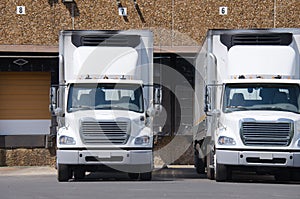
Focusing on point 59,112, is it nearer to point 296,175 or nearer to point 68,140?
point 68,140

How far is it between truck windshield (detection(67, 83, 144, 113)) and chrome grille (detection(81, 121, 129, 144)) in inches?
20.4

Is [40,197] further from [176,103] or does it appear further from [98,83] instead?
[176,103]

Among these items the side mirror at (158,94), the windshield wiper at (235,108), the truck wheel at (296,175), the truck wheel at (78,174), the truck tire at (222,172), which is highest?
the side mirror at (158,94)

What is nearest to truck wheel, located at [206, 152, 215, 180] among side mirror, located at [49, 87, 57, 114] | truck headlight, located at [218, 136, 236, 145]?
truck headlight, located at [218, 136, 236, 145]

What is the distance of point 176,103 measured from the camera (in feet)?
98.6

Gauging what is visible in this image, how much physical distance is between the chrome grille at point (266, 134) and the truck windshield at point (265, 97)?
1.91 feet

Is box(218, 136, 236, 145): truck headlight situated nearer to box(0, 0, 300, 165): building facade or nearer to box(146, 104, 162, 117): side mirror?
box(146, 104, 162, 117): side mirror

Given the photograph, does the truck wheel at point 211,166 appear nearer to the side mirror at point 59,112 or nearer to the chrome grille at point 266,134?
the chrome grille at point 266,134


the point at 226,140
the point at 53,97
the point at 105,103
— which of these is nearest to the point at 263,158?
the point at 226,140

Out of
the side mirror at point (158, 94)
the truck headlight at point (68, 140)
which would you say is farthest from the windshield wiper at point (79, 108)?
the side mirror at point (158, 94)

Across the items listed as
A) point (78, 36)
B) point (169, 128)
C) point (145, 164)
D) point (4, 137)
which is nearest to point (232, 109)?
point (145, 164)

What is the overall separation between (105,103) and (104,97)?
0.16 m

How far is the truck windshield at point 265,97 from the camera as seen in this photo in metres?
19.4

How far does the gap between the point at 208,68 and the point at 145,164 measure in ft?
9.79
